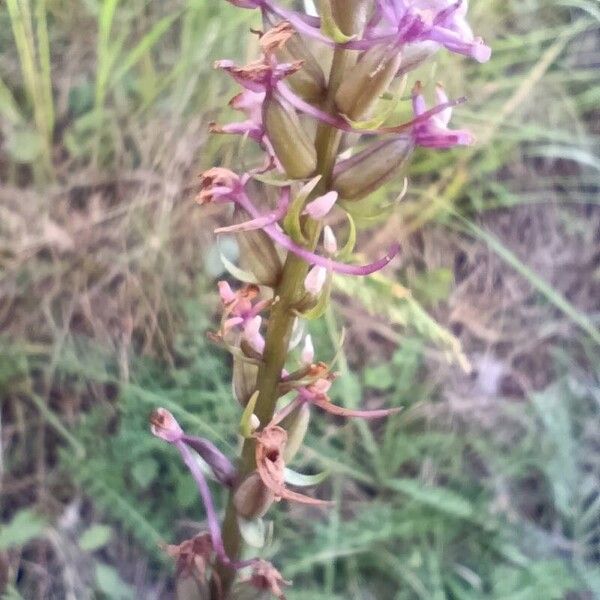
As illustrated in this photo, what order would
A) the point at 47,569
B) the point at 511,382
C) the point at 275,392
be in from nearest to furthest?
1. the point at 275,392
2. the point at 47,569
3. the point at 511,382

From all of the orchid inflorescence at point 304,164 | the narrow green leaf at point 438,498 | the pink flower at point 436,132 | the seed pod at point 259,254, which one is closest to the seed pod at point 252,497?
the orchid inflorescence at point 304,164

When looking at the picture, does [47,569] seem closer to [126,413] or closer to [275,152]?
[126,413]

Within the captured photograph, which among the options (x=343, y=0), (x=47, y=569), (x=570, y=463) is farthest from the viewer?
(x=570, y=463)

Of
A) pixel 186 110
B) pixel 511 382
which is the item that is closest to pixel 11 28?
pixel 186 110

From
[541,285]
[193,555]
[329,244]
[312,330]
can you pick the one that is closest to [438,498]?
[312,330]

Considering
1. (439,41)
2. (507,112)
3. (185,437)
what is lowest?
(507,112)

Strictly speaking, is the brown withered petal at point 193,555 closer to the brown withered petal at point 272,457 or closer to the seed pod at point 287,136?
the brown withered petal at point 272,457

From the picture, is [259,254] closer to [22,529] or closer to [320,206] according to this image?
Result: [320,206]
